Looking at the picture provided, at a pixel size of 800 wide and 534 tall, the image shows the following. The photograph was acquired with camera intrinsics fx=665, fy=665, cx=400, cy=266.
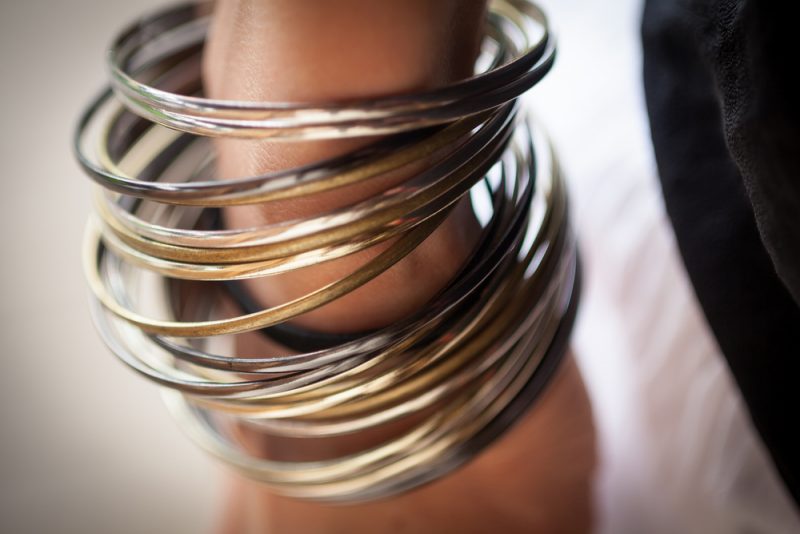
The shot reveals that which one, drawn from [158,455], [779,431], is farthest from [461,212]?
[158,455]

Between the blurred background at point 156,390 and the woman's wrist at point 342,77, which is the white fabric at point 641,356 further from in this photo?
the woman's wrist at point 342,77

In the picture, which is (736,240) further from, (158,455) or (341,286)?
(158,455)

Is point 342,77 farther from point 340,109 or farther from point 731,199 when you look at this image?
point 731,199

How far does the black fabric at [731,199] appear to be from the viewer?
25 centimetres

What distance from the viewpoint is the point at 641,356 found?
506 mm

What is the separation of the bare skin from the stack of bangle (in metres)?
0.02

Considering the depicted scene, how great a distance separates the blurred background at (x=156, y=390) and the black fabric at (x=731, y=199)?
0.25 ft

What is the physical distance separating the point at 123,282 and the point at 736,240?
0.33m

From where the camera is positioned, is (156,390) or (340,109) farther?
(156,390)

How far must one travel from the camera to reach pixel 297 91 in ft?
0.89

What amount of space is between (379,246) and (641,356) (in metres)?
0.30

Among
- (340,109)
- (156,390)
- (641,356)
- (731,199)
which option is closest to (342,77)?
(340,109)

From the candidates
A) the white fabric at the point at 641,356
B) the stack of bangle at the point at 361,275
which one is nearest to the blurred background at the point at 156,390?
the white fabric at the point at 641,356

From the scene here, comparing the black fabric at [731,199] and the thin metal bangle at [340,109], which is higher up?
the thin metal bangle at [340,109]
